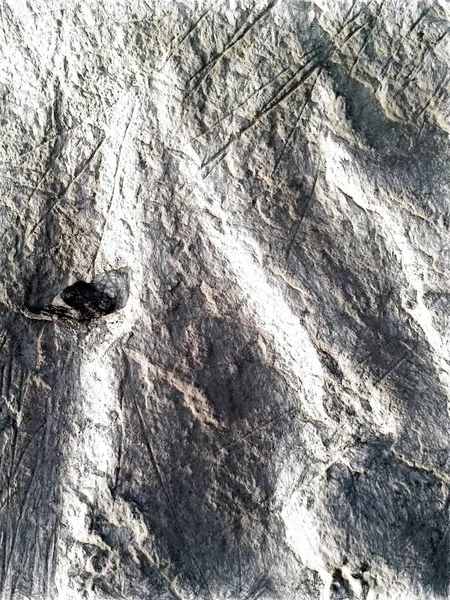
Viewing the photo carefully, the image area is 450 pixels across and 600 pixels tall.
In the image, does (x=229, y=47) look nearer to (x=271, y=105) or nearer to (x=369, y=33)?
(x=271, y=105)

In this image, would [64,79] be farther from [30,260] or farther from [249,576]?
[249,576]

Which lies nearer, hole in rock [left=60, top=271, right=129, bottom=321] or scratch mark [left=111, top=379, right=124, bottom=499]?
scratch mark [left=111, top=379, right=124, bottom=499]

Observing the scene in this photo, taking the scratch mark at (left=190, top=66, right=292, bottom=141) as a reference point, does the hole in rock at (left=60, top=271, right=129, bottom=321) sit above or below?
below

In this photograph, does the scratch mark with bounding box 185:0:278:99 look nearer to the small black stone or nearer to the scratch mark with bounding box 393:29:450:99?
the scratch mark with bounding box 393:29:450:99

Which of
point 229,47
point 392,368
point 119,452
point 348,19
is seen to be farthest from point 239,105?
point 119,452

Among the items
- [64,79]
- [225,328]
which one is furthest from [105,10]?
[225,328]

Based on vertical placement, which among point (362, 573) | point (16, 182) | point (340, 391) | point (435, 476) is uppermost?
point (16, 182)

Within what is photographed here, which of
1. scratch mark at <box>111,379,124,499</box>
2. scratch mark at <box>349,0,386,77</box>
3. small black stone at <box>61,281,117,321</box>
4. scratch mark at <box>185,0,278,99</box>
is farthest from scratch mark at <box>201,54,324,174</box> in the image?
scratch mark at <box>111,379,124,499</box>
